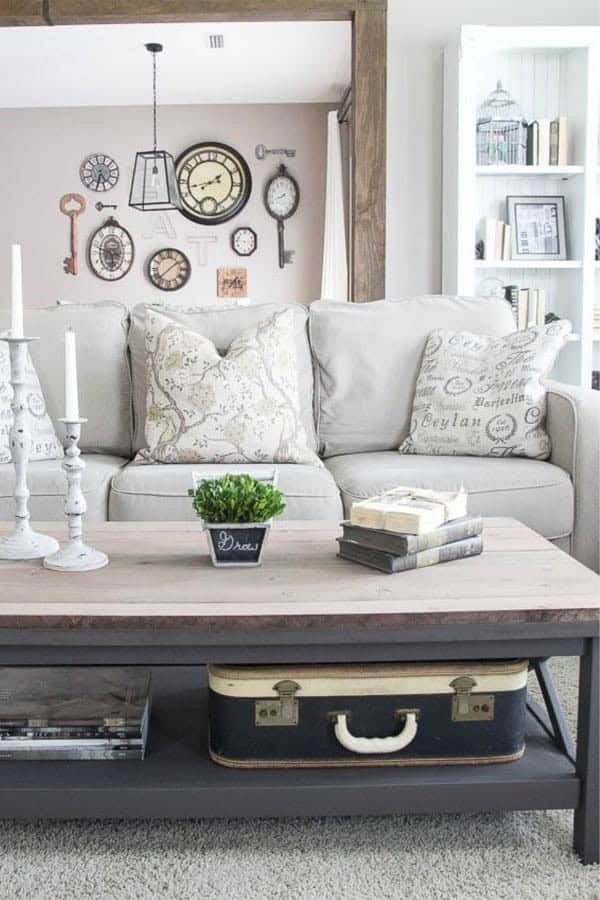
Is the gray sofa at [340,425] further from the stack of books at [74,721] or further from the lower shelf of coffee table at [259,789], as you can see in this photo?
the lower shelf of coffee table at [259,789]

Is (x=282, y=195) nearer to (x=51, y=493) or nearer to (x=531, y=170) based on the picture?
(x=531, y=170)

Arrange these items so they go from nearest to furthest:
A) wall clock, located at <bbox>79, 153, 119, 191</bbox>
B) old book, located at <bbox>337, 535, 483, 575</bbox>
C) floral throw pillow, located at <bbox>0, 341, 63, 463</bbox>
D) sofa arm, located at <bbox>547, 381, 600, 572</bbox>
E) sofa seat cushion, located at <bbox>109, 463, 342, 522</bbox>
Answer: old book, located at <bbox>337, 535, 483, 575</bbox> < sofa seat cushion, located at <bbox>109, 463, 342, 522</bbox> < sofa arm, located at <bbox>547, 381, 600, 572</bbox> < floral throw pillow, located at <bbox>0, 341, 63, 463</bbox> < wall clock, located at <bbox>79, 153, 119, 191</bbox>

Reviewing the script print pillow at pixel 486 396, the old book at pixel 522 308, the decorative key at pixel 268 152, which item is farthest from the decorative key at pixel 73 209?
the script print pillow at pixel 486 396

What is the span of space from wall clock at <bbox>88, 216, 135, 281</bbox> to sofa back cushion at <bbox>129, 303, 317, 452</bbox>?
468cm

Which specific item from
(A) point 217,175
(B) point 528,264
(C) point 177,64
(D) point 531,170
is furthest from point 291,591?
(A) point 217,175

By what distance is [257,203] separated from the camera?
7.50 meters

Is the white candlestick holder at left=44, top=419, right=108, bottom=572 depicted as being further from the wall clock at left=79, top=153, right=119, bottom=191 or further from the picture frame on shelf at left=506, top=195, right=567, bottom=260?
the wall clock at left=79, top=153, right=119, bottom=191

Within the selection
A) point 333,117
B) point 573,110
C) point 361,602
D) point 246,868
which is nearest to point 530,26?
point 573,110

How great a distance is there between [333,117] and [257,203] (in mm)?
862

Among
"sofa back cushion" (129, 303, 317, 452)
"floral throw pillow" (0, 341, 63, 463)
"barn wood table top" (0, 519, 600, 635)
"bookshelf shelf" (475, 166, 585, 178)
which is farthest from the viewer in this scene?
"bookshelf shelf" (475, 166, 585, 178)

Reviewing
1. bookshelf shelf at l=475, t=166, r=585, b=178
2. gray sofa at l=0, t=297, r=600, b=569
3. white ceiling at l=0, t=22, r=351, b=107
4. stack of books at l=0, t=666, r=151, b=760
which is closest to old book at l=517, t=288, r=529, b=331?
bookshelf shelf at l=475, t=166, r=585, b=178

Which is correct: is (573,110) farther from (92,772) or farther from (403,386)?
(92,772)

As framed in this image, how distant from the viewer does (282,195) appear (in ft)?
24.6

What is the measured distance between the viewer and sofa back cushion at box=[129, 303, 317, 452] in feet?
9.95
